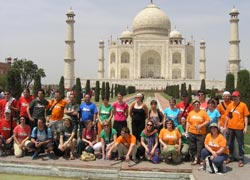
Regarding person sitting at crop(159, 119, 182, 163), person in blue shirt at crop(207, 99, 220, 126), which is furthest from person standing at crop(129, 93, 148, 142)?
person in blue shirt at crop(207, 99, 220, 126)

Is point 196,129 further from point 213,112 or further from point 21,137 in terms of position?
point 21,137

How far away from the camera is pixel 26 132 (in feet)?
16.5

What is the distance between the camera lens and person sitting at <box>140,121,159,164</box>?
4.73 m

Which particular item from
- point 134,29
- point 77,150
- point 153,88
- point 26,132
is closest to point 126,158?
point 77,150

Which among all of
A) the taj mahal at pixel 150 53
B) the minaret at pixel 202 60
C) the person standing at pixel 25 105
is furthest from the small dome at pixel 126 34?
the person standing at pixel 25 105

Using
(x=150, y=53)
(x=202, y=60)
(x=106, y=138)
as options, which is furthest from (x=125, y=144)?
(x=150, y=53)

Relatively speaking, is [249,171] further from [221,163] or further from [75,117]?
[75,117]

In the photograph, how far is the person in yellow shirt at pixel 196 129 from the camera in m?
4.65

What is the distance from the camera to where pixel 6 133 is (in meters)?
5.16

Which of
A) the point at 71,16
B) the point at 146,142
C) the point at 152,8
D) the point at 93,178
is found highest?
the point at 152,8

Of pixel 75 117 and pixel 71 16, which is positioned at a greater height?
pixel 71 16

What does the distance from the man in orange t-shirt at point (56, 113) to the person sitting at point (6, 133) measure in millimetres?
582

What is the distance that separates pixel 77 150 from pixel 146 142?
1017mm

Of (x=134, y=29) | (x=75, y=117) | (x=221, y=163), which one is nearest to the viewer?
(x=221, y=163)
